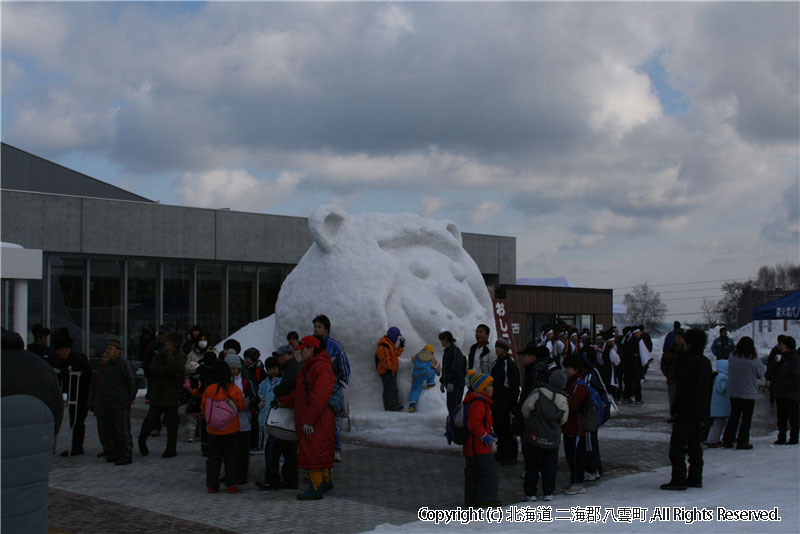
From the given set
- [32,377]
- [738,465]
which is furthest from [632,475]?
[32,377]

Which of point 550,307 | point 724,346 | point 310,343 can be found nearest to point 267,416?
point 310,343

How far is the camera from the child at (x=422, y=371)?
11.1m

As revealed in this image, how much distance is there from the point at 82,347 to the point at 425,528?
48.4ft

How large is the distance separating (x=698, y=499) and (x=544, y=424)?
1.50m

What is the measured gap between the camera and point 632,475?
8.50m

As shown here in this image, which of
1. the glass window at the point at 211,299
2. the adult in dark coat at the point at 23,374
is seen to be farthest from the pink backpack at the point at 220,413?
the glass window at the point at 211,299

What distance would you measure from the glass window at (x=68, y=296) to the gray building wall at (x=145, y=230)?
48 cm

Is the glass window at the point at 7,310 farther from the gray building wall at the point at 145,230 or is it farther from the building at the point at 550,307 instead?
the building at the point at 550,307

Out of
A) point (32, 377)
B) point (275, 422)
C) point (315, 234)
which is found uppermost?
point (315, 234)

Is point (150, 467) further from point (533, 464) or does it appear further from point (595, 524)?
point (595, 524)

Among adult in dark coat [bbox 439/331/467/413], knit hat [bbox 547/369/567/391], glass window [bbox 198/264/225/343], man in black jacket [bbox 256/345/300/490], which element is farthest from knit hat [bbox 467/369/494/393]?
glass window [bbox 198/264/225/343]

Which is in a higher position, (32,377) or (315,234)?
(315,234)

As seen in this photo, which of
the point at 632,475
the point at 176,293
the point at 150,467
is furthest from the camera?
the point at 176,293

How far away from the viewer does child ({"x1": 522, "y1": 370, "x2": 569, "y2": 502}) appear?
7242mm
